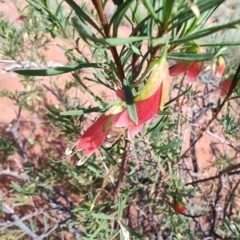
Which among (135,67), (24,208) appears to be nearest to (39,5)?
(135,67)

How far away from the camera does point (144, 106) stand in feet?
1.41

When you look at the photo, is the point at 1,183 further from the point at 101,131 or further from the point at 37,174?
the point at 101,131

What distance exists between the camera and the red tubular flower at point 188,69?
2.04 ft

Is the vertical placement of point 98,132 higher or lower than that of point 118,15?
lower

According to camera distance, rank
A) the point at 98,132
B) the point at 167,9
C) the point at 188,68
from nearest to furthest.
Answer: the point at 167,9
the point at 98,132
the point at 188,68

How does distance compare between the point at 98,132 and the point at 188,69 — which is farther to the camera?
the point at 188,69

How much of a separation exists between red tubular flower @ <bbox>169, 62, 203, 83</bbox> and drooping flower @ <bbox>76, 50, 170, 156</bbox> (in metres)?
0.19

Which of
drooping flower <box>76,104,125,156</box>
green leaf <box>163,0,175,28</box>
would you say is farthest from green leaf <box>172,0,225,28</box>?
drooping flower <box>76,104,125,156</box>

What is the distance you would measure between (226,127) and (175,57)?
518mm

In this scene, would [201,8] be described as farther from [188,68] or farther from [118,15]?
[188,68]

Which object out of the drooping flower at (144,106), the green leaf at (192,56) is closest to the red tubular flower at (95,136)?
the drooping flower at (144,106)

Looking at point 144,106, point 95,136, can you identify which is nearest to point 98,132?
point 95,136

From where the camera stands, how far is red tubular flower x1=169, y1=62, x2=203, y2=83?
623 millimetres

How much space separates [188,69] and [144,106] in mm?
262
